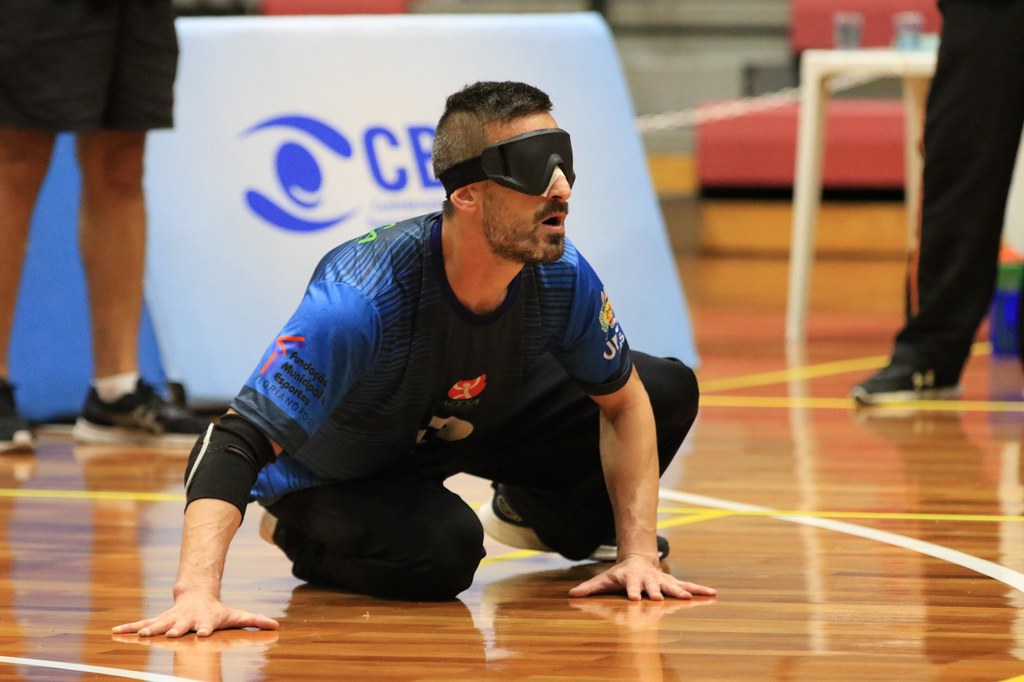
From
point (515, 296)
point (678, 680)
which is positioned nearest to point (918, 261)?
point (515, 296)

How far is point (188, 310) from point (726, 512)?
5.91 ft

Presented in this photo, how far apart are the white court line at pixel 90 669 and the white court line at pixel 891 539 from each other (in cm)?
124

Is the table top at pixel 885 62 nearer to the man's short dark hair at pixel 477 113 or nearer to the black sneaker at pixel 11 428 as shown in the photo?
the black sneaker at pixel 11 428

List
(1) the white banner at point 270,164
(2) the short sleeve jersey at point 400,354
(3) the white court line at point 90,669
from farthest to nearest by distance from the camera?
(1) the white banner at point 270,164 → (2) the short sleeve jersey at point 400,354 → (3) the white court line at point 90,669

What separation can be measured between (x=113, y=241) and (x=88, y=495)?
761 mm

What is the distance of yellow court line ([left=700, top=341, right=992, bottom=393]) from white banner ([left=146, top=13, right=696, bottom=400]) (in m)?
0.99

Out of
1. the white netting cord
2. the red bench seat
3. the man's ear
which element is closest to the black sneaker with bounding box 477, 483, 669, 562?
the man's ear

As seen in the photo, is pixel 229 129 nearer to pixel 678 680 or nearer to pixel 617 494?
pixel 617 494

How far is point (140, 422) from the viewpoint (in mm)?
4062

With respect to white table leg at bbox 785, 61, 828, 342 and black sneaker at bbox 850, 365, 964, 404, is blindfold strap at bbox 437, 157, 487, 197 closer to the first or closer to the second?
black sneaker at bbox 850, 365, 964, 404

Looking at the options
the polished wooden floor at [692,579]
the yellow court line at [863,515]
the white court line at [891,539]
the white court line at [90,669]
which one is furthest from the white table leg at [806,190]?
the white court line at [90,669]

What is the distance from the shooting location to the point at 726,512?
321 centimetres

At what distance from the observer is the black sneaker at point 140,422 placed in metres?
4.06

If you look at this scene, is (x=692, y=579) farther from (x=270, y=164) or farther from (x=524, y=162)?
(x=270, y=164)
